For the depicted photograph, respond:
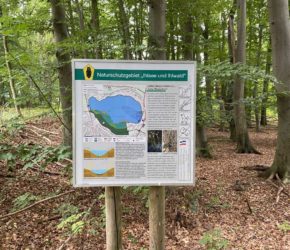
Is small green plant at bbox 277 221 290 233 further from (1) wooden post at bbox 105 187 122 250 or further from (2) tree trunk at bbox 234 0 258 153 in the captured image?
(2) tree trunk at bbox 234 0 258 153

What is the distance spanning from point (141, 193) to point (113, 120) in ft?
10.1

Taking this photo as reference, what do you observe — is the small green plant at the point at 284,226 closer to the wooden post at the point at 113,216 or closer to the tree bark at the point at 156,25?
the wooden post at the point at 113,216

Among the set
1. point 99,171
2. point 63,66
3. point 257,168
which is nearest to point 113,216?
point 99,171

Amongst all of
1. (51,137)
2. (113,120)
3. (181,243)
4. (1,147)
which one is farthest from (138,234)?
(51,137)

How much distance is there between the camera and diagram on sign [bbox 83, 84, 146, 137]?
2.58 m

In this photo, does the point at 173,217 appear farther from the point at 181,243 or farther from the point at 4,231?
the point at 4,231

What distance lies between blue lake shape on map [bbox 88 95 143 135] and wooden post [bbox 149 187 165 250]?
2.22ft

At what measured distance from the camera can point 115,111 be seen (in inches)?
103

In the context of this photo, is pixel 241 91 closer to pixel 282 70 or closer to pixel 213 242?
pixel 282 70

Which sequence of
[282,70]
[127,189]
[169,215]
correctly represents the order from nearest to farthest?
[169,215]
[127,189]
[282,70]

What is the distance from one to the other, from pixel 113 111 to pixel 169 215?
3101 mm

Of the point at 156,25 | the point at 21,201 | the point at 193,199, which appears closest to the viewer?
the point at 21,201

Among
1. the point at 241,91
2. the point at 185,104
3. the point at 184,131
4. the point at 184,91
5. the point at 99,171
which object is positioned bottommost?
the point at 99,171

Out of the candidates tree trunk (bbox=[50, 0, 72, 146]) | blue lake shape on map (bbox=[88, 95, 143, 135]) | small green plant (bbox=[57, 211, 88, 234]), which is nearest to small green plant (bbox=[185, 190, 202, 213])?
small green plant (bbox=[57, 211, 88, 234])
